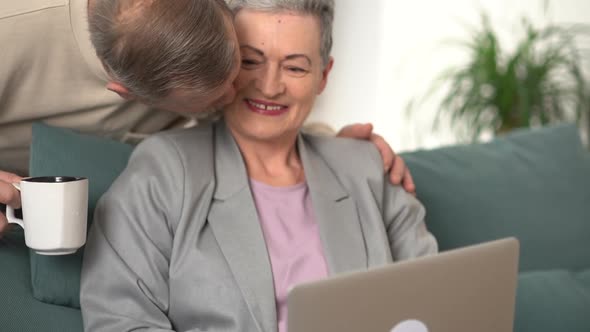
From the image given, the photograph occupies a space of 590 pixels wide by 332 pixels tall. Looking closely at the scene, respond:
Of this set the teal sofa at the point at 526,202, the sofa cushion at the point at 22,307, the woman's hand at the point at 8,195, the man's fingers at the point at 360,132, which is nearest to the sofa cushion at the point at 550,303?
the teal sofa at the point at 526,202

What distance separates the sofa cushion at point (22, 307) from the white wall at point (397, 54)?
9.05 feet

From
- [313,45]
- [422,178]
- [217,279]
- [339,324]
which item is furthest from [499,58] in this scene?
[339,324]

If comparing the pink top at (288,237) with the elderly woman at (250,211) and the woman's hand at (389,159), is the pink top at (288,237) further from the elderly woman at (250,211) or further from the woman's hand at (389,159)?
the woman's hand at (389,159)

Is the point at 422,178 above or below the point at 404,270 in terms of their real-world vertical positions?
below

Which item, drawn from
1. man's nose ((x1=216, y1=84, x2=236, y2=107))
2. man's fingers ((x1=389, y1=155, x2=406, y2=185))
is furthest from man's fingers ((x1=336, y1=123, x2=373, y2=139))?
man's nose ((x1=216, y1=84, x2=236, y2=107))

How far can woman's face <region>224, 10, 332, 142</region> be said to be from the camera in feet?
5.29

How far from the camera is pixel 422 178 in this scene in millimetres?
2289

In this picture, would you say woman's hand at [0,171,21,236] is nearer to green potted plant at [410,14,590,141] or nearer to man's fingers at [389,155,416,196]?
man's fingers at [389,155,416,196]

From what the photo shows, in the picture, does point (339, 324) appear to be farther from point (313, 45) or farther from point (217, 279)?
point (313, 45)

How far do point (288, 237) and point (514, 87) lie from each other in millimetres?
2223

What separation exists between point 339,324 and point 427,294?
17cm

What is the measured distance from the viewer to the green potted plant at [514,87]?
358 centimetres

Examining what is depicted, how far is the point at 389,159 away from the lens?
1.86 meters

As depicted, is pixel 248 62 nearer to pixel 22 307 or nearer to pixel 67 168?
pixel 67 168
